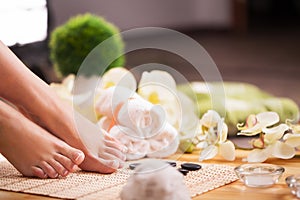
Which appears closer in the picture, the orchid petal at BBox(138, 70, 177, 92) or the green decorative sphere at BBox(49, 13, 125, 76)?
the orchid petal at BBox(138, 70, 177, 92)

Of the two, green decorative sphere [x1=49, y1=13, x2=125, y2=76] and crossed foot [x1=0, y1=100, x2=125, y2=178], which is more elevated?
green decorative sphere [x1=49, y1=13, x2=125, y2=76]

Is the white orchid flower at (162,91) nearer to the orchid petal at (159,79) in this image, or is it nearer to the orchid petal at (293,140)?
the orchid petal at (159,79)

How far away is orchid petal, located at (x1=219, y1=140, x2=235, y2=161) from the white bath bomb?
41cm

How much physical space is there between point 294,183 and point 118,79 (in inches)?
31.9

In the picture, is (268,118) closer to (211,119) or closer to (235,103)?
(211,119)

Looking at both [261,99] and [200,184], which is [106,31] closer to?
[261,99]

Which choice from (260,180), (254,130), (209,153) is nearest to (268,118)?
(254,130)

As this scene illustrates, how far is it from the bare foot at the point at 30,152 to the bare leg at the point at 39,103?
51mm

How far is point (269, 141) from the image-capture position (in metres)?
1.80

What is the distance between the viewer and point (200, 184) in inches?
63.4

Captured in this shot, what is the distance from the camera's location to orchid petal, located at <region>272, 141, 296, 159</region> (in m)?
1.77

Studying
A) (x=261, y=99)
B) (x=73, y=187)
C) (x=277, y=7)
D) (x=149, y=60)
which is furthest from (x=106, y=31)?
(x=277, y=7)

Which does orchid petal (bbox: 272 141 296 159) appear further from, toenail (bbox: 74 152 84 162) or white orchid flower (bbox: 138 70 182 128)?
toenail (bbox: 74 152 84 162)

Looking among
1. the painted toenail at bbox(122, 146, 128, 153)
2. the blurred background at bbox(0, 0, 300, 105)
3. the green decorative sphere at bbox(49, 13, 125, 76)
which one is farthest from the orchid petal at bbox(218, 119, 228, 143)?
the blurred background at bbox(0, 0, 300, 105)
